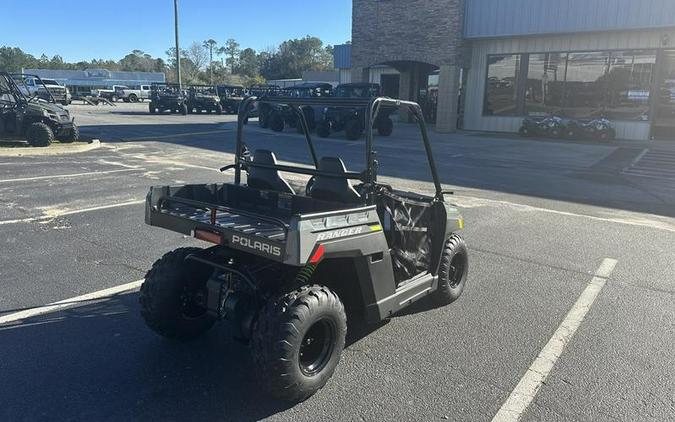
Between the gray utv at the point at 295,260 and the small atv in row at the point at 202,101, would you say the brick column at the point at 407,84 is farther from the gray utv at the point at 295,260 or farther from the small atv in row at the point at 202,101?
the gray utv at the point at 295,260

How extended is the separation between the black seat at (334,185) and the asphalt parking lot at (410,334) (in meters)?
1.07

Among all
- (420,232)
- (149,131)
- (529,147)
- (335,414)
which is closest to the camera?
(335,414)

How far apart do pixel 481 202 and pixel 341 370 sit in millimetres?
6610

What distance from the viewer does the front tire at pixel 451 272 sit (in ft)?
14.6

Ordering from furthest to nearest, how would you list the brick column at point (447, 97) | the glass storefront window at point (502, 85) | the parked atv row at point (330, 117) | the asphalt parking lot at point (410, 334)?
1. the glass storefront window at point (502, 85)
2. the brick column at point (447, 97)
3. the parked atv row at point (330, 117)
4. the asphalt parking lot at point (410, 334)

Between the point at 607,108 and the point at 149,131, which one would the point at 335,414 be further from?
the point at 607,108

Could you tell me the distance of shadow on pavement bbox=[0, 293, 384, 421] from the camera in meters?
2.93

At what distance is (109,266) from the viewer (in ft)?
17.6

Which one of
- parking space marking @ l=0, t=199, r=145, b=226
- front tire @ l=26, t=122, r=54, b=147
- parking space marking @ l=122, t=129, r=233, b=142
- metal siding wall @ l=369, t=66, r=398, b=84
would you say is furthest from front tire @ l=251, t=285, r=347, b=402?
metal siding wall @ l=369, t=66, r=398, b=84

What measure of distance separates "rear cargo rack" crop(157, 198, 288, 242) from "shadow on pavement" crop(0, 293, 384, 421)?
37.0 inches

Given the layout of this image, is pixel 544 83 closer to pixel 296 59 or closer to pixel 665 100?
pixel 665 100

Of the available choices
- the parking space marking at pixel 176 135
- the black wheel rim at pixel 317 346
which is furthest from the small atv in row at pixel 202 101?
the black wheel rim at pixel 317 346

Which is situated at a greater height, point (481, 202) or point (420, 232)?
point (420, 232)

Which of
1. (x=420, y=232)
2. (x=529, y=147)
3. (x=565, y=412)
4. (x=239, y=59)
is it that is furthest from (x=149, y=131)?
(x=239, y=59)
